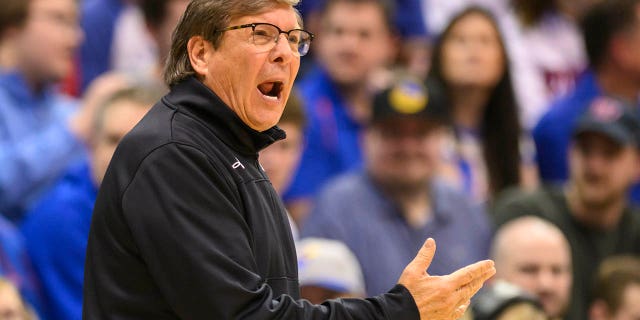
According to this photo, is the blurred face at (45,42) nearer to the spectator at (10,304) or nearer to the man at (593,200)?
the spectator at (10,304)

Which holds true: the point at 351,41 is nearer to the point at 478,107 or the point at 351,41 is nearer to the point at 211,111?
the point at 478,107

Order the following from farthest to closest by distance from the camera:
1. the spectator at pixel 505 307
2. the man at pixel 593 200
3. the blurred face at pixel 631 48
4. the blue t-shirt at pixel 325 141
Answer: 1. the blurred face at pixel 631 48
2. the blue t-shirt at pixel 325 141
3. the man at pixel 593 200
4. the spectator at pixel 505 307

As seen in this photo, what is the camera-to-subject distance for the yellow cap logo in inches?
209

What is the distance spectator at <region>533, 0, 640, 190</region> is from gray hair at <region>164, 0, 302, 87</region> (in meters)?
4.09

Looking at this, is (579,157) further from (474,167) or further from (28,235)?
(28,235)

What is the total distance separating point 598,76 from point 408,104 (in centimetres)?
179

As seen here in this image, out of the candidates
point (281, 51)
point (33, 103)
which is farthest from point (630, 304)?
point (281, 51)

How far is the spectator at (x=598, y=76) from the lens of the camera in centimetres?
643

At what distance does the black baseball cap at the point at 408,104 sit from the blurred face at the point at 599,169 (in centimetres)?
76

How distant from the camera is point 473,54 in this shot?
6.21 meters

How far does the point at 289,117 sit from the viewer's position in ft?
16.7

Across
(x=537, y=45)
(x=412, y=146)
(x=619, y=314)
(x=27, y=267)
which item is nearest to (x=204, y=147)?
(x=27, y=267)

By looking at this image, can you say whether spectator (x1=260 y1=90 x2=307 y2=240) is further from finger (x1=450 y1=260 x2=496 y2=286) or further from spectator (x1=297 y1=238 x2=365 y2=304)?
finger (x1=450 y1=260 x2=496 y2=286)

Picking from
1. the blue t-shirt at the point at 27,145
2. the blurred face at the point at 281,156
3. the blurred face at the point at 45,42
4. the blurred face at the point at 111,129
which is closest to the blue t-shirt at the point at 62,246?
the blurred face at the point at 111,129
